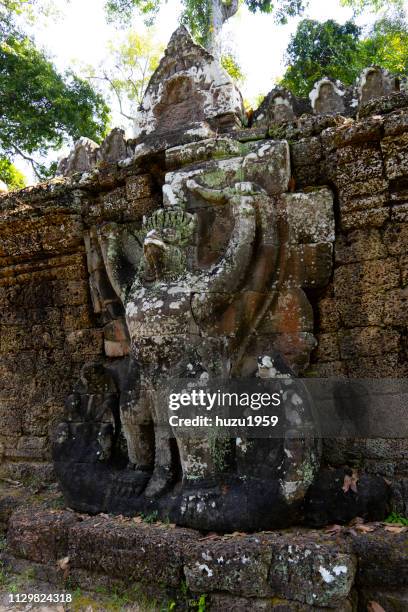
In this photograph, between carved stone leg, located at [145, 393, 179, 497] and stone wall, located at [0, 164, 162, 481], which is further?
stone wall, located at [0, 164, 162, 481]

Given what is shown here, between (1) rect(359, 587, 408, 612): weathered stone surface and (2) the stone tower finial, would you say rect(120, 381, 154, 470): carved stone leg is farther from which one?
(2) the stone tower finial

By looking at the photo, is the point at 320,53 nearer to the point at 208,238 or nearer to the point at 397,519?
the point at 208,238

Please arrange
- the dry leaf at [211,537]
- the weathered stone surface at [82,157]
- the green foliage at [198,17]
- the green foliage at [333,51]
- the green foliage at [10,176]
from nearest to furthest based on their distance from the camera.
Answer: the dry leaf at [211,537] < the weathered stone surface at [82,157] < the green foliage at [10,176] < the green foliage at [333,51] < the green foliage at [198,17]

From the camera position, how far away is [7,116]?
11.8 meters

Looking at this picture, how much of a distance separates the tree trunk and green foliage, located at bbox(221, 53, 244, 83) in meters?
1.09

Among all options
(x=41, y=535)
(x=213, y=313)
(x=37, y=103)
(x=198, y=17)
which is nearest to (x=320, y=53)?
(x=198, y=17)

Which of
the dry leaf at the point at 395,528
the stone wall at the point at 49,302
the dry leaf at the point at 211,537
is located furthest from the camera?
the stone wall at the point at 49,302

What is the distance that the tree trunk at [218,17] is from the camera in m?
13.4

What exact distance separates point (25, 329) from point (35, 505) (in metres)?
1.74

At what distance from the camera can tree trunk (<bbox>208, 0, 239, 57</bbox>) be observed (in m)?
13.4

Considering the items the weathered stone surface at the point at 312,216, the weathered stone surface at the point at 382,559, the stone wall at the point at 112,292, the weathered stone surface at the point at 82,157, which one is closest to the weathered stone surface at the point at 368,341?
the stone wall at the point at 112,292

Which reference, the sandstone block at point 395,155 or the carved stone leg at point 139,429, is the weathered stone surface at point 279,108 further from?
the carved stone leg at point 139,429

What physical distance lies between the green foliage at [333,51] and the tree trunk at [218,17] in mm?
2096

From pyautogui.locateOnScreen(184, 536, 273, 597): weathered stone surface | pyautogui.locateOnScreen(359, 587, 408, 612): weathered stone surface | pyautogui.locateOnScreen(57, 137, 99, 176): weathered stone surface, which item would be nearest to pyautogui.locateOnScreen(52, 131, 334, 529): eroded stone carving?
pyautogui.locateOnScreen(184, 536, 273, 597): weathered stone surface
